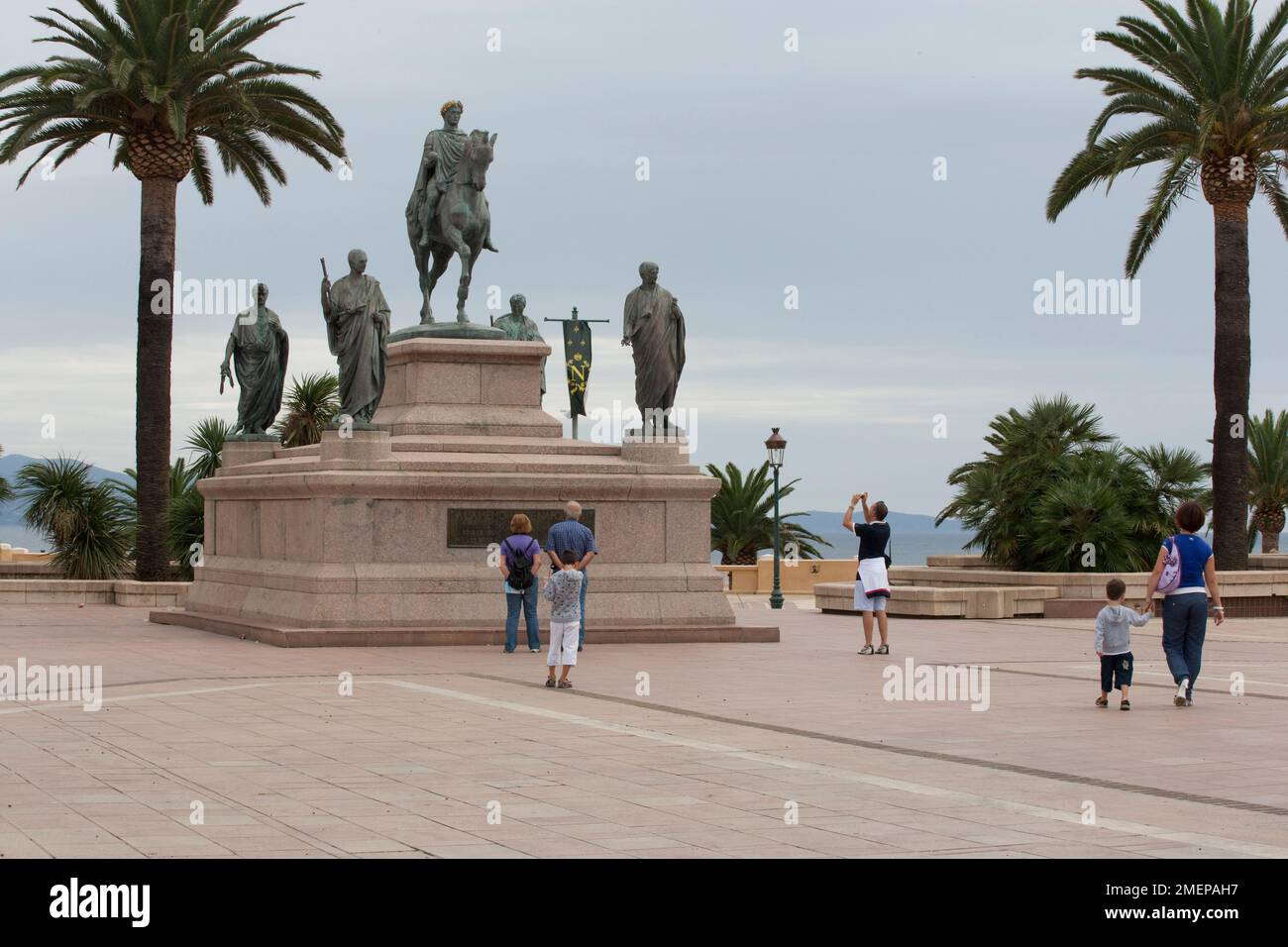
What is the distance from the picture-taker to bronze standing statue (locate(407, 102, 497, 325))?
73.9ft

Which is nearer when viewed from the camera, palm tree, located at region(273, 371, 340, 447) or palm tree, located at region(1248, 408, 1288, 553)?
palm tree, located at region(273, 371, 340, 447)

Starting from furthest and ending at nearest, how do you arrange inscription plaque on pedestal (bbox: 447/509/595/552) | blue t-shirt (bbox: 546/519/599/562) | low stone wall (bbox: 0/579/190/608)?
low stone wall (bbox: 0/579/190/608) < inscription plaque on pedestal (bbox: 447/509/595/552) < blue t-shirt (bbox: 546/519/599/562)

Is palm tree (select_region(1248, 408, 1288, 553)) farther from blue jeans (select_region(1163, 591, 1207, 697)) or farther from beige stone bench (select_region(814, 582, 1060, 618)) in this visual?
blue jeans (select_region(1163, 591, 1207, 697))

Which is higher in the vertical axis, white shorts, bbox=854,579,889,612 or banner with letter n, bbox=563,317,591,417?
banner with letter n, bbox=563,317,591,417

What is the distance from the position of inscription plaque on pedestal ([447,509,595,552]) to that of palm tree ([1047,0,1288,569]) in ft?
48.5

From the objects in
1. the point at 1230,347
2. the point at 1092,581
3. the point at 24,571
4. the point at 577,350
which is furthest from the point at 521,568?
the point at 24,571

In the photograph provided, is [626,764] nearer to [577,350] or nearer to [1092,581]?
[577,350]

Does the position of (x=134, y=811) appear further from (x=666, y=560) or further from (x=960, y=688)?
(x=666, y=560)

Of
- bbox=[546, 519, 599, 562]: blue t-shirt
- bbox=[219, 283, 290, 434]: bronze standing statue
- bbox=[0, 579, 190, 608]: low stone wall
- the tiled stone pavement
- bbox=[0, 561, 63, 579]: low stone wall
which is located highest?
bbox=[219, 283, 290, 434]: bronze standing statue

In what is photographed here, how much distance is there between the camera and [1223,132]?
30234mm

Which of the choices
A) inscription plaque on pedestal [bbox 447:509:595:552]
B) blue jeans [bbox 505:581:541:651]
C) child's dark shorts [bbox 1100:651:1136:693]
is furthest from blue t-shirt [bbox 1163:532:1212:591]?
inscription plaque on pedestal [bbox 447:509:595:552]

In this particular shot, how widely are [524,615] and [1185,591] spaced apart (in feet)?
24.2

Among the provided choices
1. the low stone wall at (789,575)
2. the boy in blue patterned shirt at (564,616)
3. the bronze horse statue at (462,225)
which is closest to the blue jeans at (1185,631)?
the boy in blue patterned shirt at (564,616)
